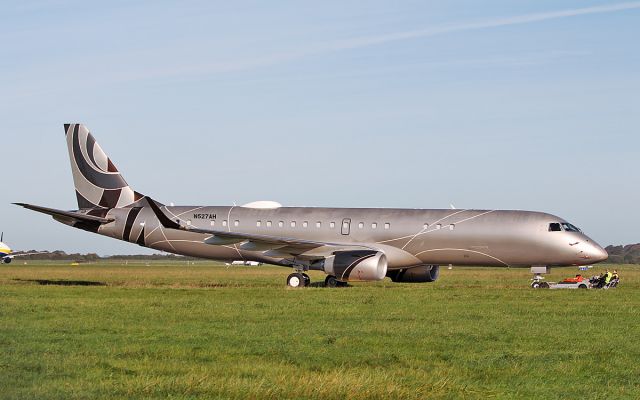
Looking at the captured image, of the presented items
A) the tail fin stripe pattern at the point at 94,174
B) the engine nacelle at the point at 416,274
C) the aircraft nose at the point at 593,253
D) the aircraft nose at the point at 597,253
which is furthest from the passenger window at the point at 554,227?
the tail fin stripe pattern at the point at 94,174

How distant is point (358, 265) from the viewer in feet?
131

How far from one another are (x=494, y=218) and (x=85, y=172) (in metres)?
19.9

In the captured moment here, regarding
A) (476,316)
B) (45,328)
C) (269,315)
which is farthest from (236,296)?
(45,328)

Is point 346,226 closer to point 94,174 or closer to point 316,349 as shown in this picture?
point 94,174

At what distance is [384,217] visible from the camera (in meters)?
43.3

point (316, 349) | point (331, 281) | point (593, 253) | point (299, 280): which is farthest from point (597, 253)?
point (316, 349)

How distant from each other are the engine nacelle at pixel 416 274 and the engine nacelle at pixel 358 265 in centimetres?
404

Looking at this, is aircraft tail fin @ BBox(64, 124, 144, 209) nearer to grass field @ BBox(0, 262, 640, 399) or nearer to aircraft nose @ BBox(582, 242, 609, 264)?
grass field @ BBox(0, 262, 640, 399)

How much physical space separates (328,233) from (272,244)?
3.31 m

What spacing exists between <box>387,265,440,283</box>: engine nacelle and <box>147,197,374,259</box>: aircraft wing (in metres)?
2.85

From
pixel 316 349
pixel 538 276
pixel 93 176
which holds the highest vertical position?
pixel 93 176

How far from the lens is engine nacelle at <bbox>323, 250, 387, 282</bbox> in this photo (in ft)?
131

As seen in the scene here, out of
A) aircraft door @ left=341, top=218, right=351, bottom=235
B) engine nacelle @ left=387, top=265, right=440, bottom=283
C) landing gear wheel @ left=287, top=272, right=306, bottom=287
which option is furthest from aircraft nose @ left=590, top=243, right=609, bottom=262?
landing gear wheel @ left=287, top=272, right=306, bottom=287

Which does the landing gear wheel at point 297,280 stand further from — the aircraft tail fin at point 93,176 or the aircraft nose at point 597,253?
the aircraft nose at point 597,253
